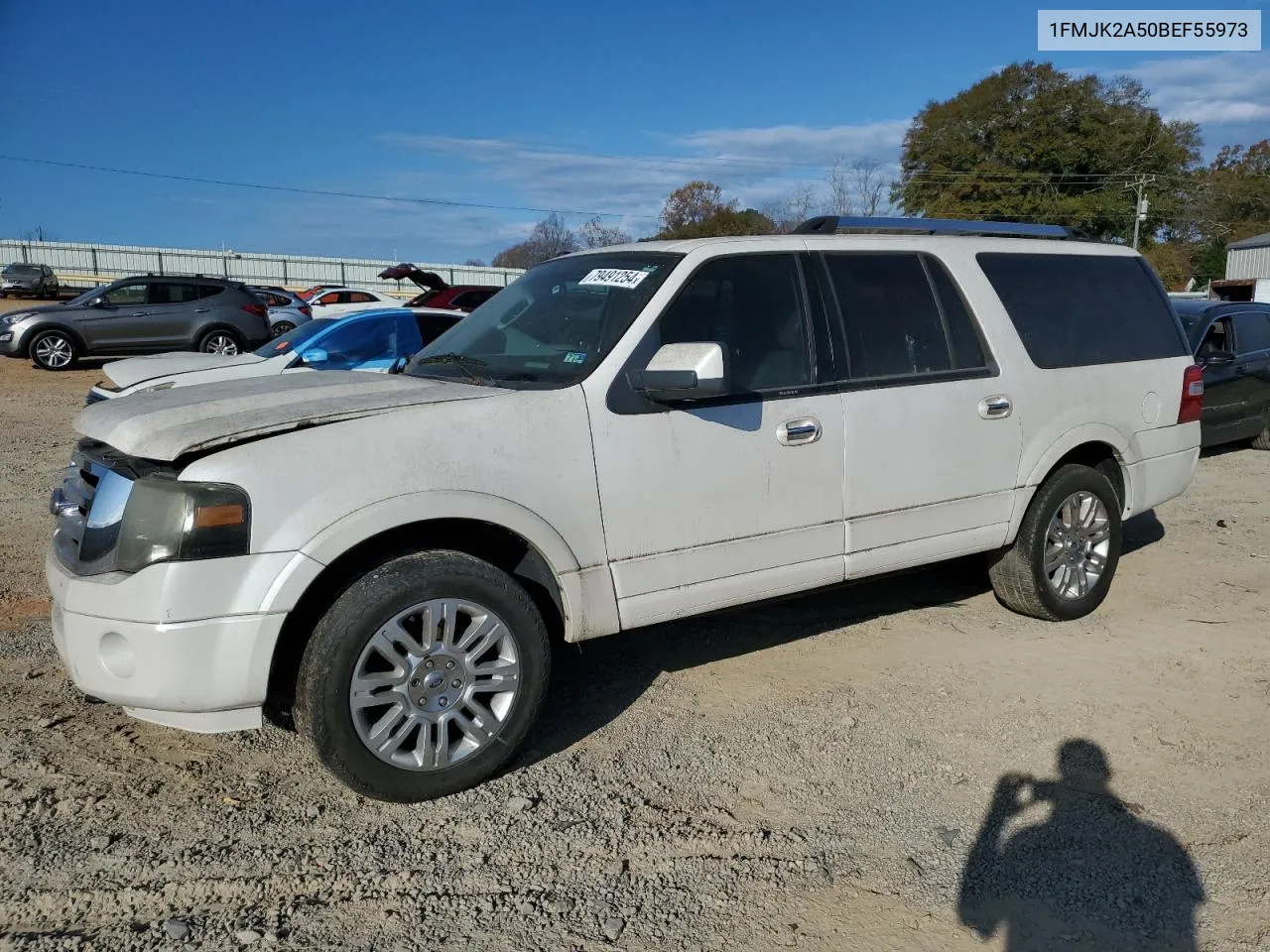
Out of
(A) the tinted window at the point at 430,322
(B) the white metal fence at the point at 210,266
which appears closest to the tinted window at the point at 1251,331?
(A) the tinted window at the point at 430,322

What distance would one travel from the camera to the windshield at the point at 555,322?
4.16 metres

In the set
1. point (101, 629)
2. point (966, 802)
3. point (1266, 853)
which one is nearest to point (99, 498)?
point (101, 629)

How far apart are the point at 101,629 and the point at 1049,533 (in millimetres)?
4382

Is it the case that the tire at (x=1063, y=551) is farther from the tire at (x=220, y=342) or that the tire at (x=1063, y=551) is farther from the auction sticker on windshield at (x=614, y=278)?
the tire at (x=220, y=342)

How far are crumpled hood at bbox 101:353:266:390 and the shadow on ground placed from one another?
6183 millimetres

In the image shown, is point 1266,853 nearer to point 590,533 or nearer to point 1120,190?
point 590,533

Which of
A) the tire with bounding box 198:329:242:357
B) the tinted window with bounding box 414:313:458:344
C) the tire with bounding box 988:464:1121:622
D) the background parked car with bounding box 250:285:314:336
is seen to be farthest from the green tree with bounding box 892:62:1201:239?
the tire with bounding box 988:464:1121:622

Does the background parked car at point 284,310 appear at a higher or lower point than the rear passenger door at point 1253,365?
higher

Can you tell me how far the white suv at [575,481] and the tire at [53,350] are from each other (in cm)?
1665

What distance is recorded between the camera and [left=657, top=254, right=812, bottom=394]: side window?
4297mm

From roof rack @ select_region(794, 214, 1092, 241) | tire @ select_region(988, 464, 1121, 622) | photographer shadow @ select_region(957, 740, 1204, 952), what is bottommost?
photographer shadow @ select_region(957, 740, 1204, 952)

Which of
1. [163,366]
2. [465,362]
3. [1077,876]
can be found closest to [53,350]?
[163,366]

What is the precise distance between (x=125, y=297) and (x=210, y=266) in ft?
113

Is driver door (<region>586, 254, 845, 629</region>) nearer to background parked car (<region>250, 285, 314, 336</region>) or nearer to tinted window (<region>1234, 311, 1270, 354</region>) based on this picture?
tinted window (<region>1234, 311, 1270, 354</region>)
